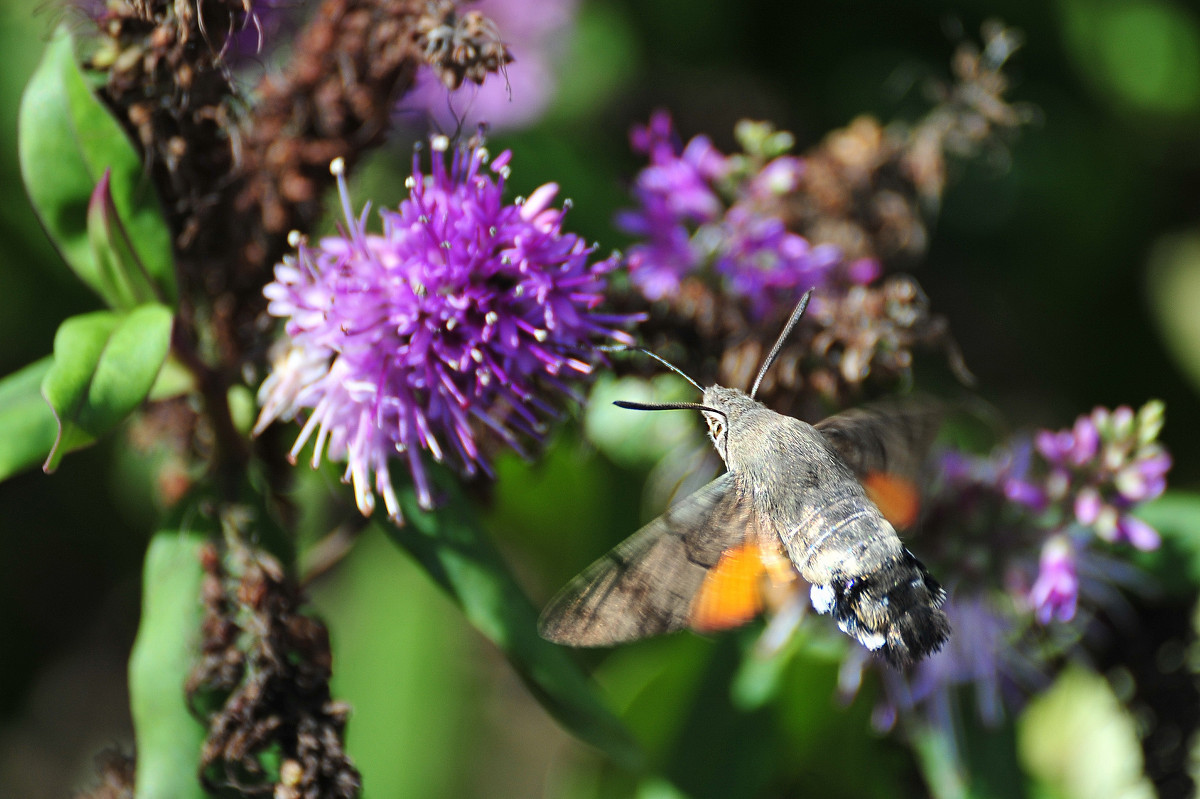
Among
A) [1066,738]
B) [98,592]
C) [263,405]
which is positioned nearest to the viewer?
[263,405]

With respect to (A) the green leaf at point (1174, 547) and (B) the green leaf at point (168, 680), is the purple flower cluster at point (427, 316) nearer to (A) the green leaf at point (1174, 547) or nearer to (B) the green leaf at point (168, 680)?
(B) the green leaf at point (168, 680)

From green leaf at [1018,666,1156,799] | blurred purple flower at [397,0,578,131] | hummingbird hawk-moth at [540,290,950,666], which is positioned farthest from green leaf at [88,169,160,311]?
green leaf at [1018,666,1156,799]

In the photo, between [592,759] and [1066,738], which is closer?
[592,759]

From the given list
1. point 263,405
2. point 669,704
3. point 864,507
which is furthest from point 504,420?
point 669,704

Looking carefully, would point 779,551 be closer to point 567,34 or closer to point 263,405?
point 263,405

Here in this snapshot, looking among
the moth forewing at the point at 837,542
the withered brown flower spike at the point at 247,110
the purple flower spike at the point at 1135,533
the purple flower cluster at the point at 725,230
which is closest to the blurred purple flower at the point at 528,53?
the purple flower cluster at the point at 725,230

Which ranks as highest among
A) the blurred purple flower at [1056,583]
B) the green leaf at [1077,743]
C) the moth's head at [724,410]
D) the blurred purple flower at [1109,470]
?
the moth's head at [724,410]
